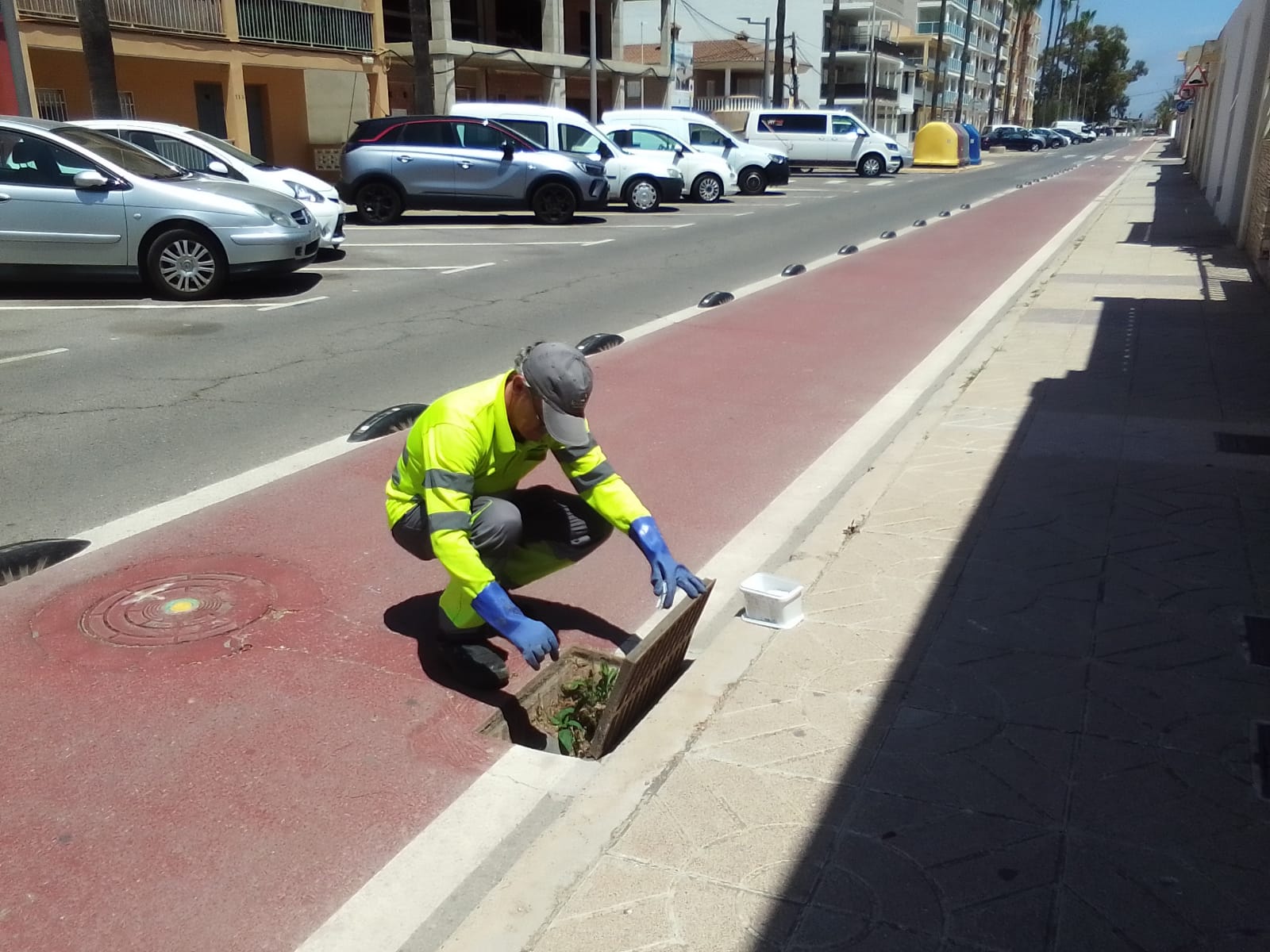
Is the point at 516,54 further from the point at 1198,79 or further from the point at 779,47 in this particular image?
the point at 1198,79

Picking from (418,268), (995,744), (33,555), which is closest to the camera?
(995,744)

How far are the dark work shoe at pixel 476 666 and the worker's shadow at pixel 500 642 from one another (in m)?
0.03

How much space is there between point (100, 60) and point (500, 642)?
1762 cm

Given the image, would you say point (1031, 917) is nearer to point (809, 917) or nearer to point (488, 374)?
point (809, 917)

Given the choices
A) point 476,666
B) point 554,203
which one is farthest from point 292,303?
point 554,203

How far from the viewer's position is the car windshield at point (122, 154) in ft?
37.3

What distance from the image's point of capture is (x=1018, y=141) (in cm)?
7406

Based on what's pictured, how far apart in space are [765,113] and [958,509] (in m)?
34.9

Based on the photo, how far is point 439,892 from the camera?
9.29 ft

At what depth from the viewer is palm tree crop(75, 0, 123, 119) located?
58.6 ft

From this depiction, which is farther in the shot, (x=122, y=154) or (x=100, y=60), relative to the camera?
(x=100, y=60)

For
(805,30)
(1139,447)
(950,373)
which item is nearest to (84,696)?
(1139,447)

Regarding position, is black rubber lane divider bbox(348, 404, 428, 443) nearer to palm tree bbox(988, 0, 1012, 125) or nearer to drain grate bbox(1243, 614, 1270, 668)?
drain grate bbox(1243, 614, 1270, 668)

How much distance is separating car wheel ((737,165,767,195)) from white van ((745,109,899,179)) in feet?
32.9
